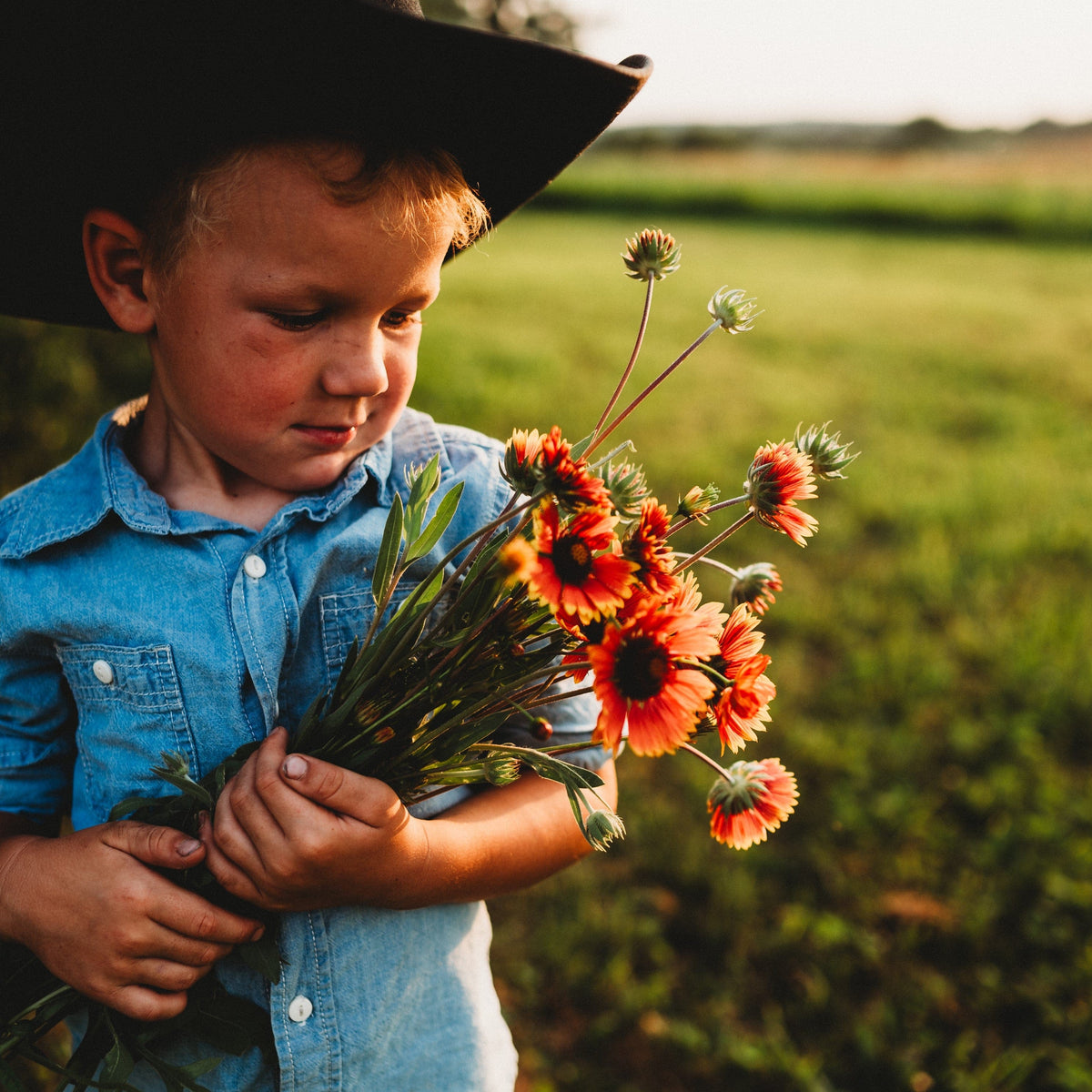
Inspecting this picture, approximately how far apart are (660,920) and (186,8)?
2.13 meters

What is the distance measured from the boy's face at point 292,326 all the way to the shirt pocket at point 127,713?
10.1 inches

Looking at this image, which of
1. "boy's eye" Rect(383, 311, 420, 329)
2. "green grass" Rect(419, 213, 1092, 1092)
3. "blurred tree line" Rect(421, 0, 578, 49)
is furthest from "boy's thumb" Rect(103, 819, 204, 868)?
"blurred tree line" Rect(421, 0, 578, 49)

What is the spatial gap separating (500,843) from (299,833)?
0.98ft

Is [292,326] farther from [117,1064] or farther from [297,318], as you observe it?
[117,1064]

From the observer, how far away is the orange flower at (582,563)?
0.77 metres

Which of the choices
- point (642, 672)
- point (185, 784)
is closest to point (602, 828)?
point (642, 672)

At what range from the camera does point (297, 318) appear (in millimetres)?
987

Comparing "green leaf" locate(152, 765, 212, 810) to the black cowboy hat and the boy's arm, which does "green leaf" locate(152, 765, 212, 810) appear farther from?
the black cowboy hat

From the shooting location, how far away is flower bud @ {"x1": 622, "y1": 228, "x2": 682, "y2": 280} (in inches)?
40.0

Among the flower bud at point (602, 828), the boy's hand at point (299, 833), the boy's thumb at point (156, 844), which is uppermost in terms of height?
the flower bud at point (602, 828)

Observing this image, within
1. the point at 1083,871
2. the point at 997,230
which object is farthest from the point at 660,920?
the point at 997,230

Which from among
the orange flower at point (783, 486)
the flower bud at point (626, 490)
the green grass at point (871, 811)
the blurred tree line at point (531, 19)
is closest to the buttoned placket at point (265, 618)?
the flower bud at point (626, 490)

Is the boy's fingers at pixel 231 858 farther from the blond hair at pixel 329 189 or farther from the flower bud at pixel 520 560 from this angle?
the blond hair at pixel 329 189

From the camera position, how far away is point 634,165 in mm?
23109
